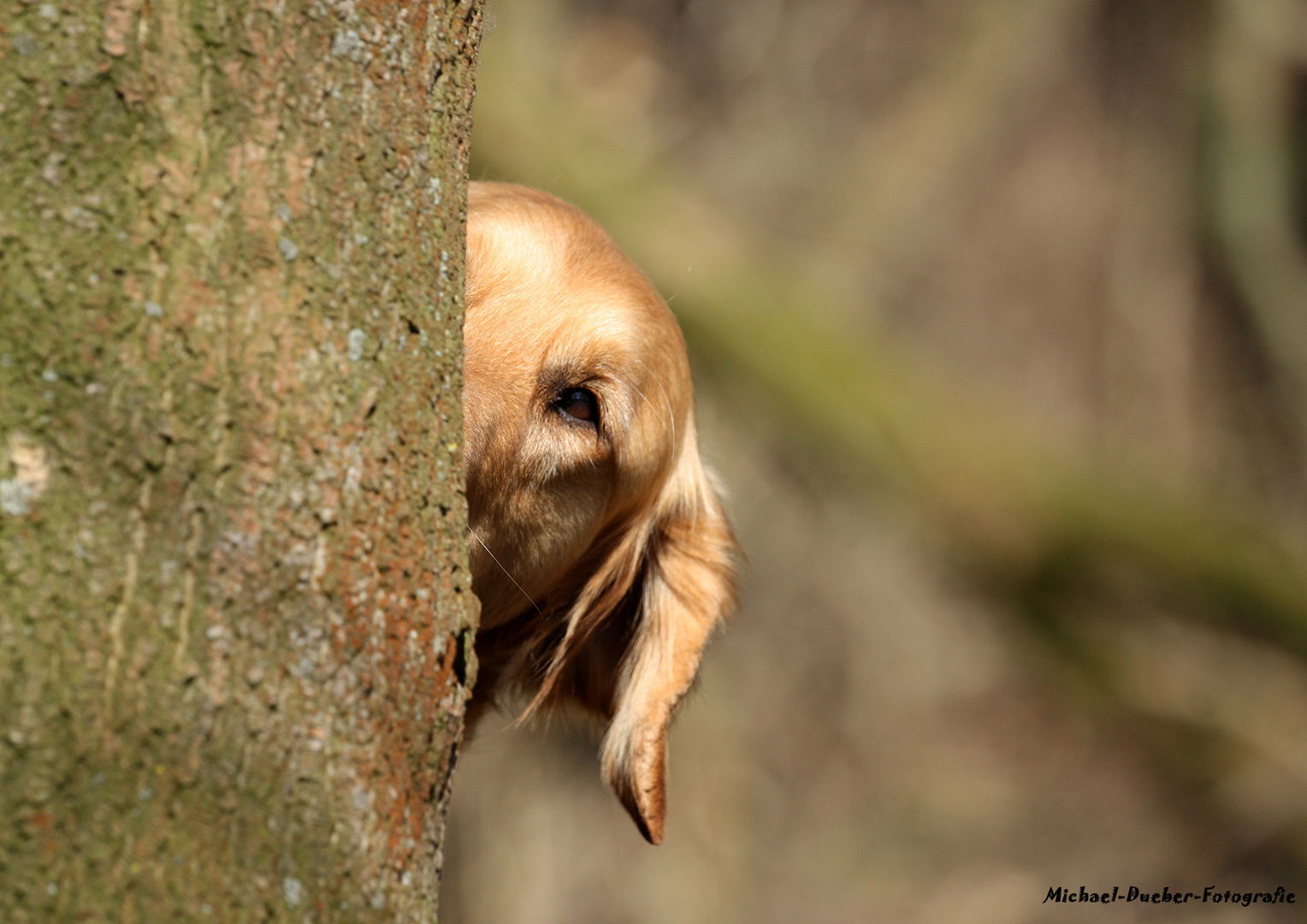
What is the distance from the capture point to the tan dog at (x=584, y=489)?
2.45 m

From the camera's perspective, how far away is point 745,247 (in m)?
6.27

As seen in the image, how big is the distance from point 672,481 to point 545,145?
3.23 meters

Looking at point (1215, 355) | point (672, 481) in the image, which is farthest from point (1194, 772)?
point (672, 481)

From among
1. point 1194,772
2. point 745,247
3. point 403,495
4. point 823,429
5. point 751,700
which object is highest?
point 403,495

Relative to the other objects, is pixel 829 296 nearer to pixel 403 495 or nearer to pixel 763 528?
pixel 763 528

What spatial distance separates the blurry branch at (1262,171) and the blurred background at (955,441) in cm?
2

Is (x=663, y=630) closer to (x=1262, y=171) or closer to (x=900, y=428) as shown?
(x=900, y=428)

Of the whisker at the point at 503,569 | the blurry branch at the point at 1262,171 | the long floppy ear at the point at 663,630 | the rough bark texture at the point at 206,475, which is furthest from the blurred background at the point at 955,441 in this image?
the rough bark texture at the point at 206,475

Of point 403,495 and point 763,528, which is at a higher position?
point 403,495

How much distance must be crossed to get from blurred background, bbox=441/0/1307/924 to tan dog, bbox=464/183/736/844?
291 centimetres

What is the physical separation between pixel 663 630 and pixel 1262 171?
6.12 metres

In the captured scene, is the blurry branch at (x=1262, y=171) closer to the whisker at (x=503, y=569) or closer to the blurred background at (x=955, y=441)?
the blurred background at (x=955, y=441)

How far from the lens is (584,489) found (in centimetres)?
270

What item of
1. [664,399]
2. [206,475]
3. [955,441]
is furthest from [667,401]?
[955,441]
